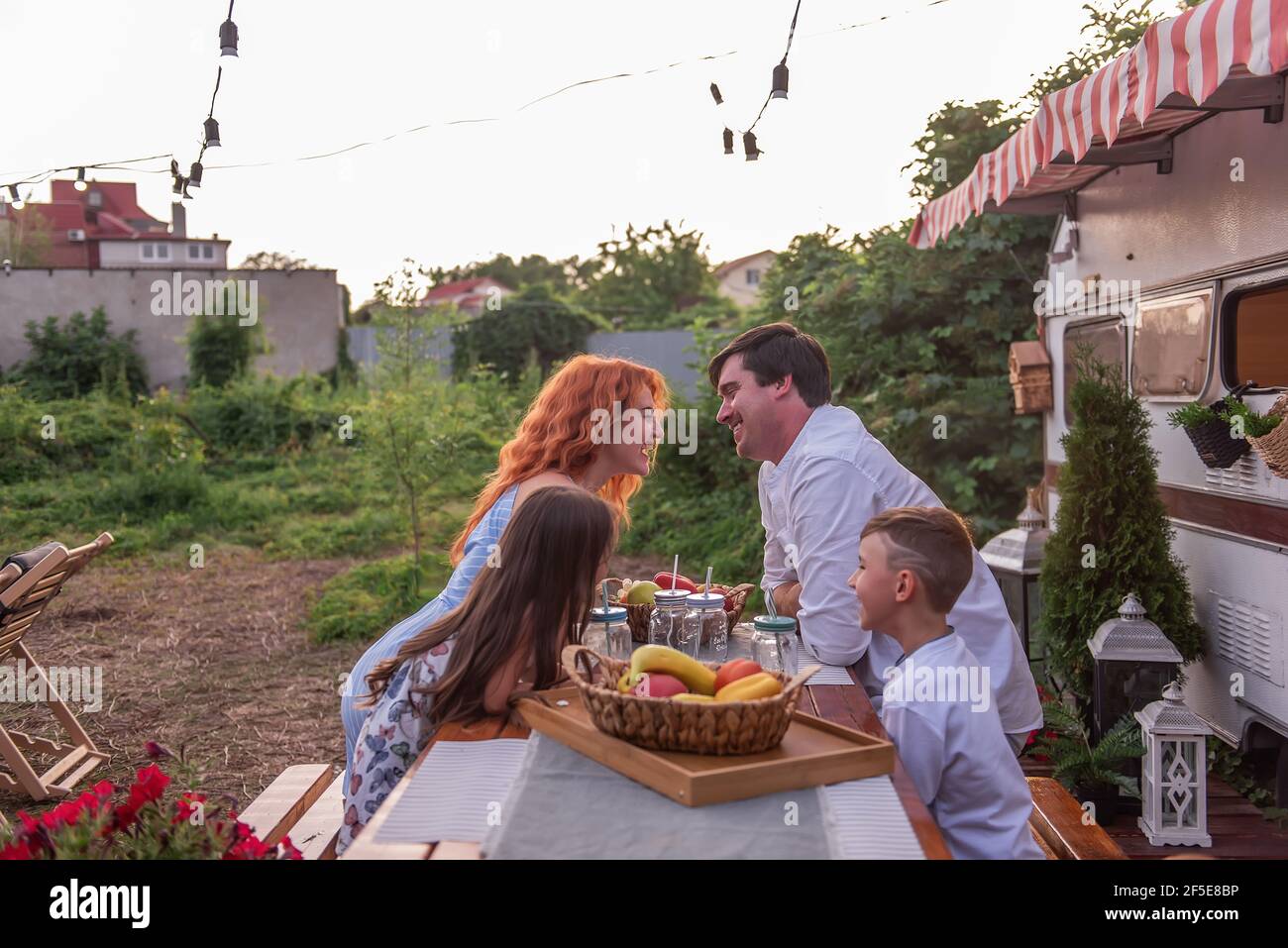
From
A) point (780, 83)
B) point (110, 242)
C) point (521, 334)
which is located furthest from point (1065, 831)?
point (110, 242)

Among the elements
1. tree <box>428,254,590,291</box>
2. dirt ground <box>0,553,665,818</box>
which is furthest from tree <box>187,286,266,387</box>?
tree <box>428,254,590,291</box>

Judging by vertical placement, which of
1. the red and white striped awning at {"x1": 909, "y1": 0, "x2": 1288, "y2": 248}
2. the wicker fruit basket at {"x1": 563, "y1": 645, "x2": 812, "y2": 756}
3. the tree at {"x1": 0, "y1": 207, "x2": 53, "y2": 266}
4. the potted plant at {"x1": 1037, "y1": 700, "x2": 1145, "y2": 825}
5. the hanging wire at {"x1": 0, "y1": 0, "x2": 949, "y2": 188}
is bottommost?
the potted plant at {"x1": 1037, "y1": 700, "x2": 1145, "y2": 825}

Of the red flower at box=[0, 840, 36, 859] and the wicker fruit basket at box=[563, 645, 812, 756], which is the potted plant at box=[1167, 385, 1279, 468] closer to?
the wicker fruit basket at box=[563, 645, 812, 756]

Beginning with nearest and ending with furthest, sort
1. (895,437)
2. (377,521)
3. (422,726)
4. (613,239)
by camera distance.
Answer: (422,726) < (895,437) < (377,521) < (613,239)

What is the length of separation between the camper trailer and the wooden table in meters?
1.98

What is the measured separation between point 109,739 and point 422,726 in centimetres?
424

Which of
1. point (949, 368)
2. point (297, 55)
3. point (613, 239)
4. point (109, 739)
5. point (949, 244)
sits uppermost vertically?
point (613, 239)

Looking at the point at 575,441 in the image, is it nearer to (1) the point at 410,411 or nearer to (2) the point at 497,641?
(2) the point at 497,641

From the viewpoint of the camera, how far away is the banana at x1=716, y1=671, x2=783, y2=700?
213 centimetres

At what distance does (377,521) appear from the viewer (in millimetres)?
12875

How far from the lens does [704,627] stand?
331cm
